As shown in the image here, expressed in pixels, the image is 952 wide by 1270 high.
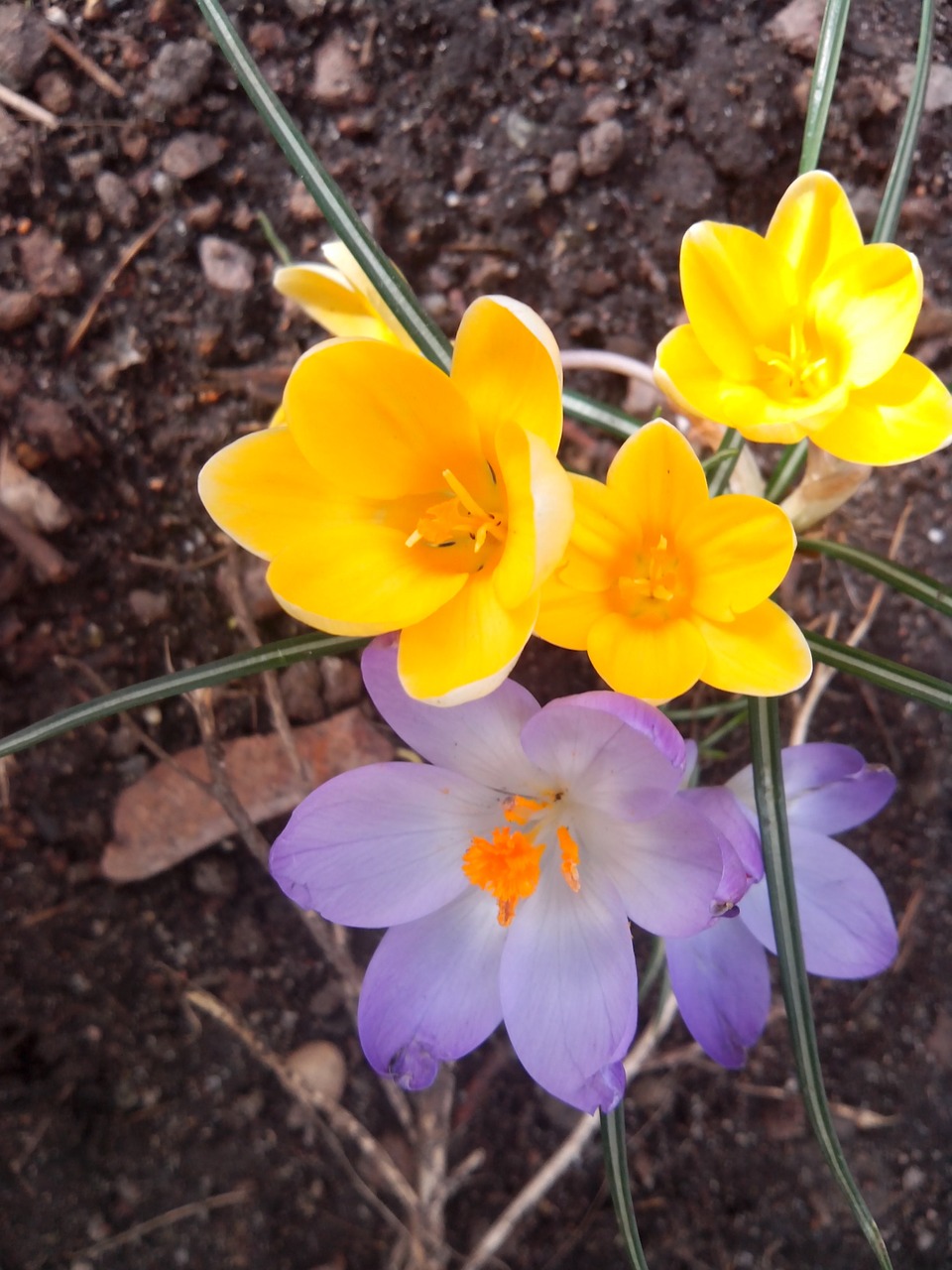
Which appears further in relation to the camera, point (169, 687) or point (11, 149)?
point (11, 149)

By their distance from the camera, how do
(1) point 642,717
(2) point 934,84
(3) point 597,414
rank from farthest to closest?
(2) point 934,84 < (3) point 597,414 < (1) point 642,717

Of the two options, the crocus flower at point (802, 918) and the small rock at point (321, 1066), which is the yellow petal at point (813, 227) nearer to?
the crocus flower at point (802, 918)

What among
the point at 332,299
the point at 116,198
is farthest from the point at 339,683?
the point at 116,198

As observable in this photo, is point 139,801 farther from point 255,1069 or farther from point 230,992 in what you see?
point 255,1069

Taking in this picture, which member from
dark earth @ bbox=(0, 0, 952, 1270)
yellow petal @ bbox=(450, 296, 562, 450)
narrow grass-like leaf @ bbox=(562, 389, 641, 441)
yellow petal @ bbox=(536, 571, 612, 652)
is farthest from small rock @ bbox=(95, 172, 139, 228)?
yellow petal @ bbox=(536, 571, 612, 652)

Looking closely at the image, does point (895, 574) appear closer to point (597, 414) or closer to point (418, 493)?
→ point (597, 414)

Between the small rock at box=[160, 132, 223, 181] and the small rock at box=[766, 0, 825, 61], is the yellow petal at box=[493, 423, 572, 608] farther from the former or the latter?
the small rock at box=[766, 0, 825, 61]
